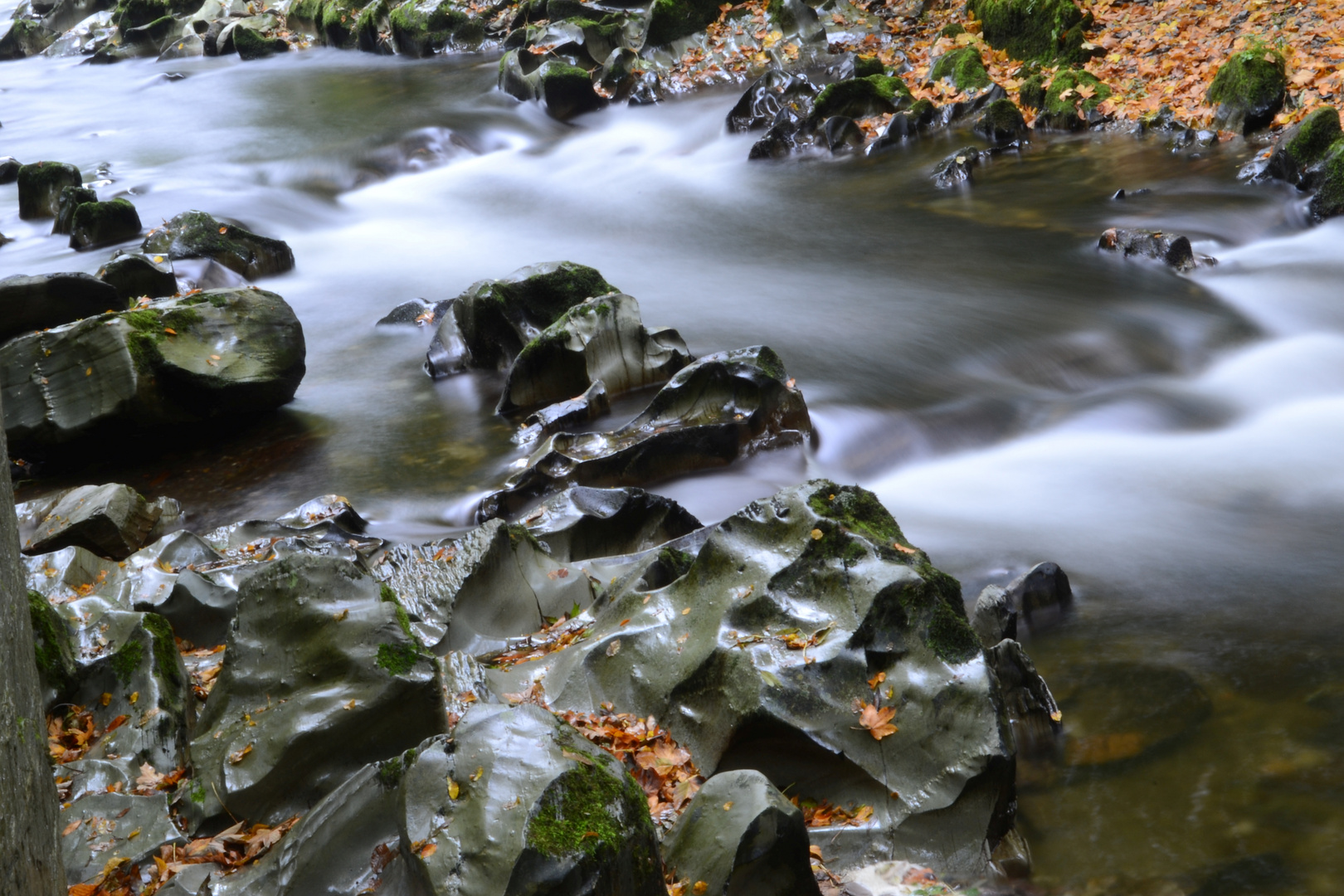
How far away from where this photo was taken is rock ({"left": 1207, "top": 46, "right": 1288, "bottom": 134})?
11742mm

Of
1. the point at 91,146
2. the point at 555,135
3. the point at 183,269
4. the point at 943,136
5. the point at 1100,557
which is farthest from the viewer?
the point at 91,146

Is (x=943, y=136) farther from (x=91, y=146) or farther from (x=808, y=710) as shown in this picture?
(x=91, y=146)

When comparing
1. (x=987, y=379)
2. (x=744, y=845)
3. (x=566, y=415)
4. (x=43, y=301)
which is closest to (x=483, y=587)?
(x=744, y=845)

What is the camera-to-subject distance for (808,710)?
3736 mm

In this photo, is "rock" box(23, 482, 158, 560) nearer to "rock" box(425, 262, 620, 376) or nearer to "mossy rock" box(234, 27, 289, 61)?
"rock" box(425, 262, 620, 376)

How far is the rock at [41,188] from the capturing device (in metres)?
14.4

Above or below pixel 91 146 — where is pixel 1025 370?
above

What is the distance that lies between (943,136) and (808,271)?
451 cm

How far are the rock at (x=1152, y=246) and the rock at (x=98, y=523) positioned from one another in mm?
8998

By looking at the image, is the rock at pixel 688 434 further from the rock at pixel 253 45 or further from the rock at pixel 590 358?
the rock at pixel 253 45

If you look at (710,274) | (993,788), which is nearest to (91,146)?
(710,274)

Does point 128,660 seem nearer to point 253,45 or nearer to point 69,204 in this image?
point 69,204

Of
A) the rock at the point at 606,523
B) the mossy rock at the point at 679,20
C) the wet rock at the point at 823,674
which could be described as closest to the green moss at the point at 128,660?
the wet rock at the point at 823,674

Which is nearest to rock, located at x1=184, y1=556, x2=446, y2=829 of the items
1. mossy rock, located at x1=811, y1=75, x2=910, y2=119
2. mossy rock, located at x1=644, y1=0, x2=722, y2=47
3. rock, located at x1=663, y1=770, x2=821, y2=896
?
rock, located at x1=663, y1=770, x2=821, y2=896
